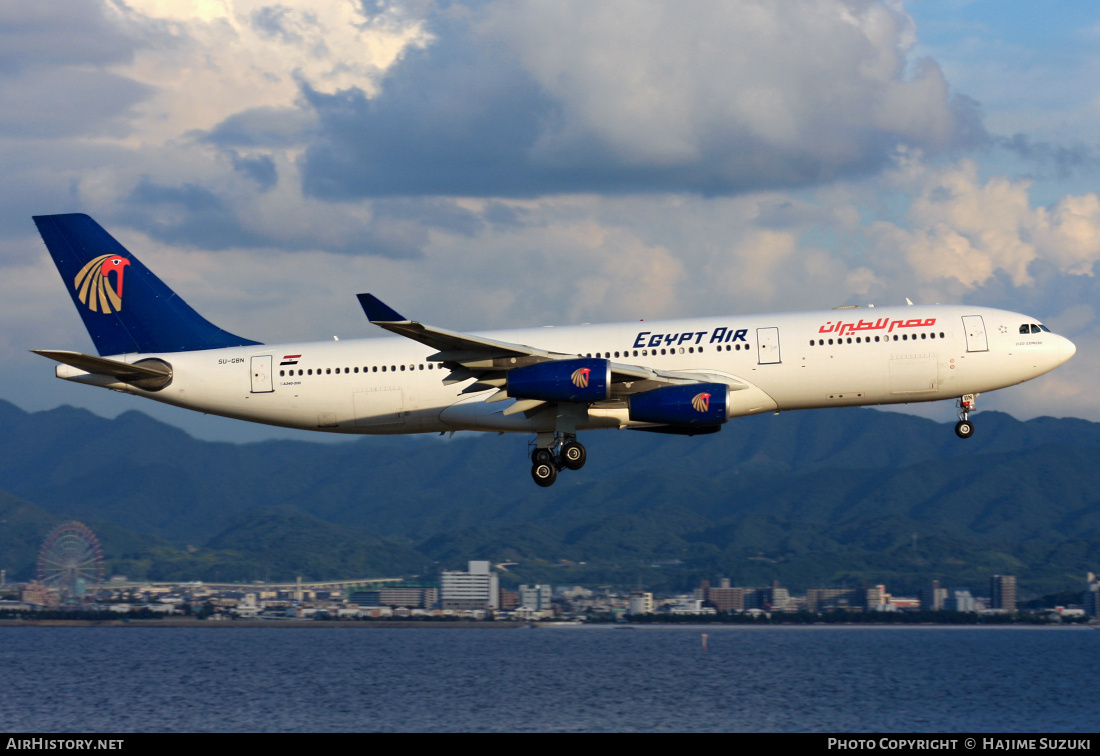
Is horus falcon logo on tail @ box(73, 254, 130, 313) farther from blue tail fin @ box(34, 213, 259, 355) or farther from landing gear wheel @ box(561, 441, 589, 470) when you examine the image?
landing gear wheel @ box(561, 441, 589, 470)

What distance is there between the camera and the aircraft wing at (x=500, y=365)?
3700cm

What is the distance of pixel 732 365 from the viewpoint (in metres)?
39.9

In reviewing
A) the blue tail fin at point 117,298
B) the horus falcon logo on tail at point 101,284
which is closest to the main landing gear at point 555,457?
the blue tail fin at point 117,298

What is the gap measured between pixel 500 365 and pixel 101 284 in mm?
18755

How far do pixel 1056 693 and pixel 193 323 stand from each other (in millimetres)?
162052

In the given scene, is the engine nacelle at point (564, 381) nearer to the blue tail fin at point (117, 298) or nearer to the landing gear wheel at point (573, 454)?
the landing gear wheel at point (573, 454)

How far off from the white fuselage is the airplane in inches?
2.0

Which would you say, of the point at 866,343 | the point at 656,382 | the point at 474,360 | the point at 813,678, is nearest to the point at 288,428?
the point at 474,360

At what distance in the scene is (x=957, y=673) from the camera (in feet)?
638

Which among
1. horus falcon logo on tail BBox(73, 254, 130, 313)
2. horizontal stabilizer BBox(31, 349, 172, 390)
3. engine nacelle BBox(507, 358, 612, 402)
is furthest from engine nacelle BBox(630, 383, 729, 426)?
horus falcon logo on tail BBox(73, 254, 130, 313)

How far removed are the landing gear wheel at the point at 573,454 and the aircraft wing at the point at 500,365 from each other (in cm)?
215

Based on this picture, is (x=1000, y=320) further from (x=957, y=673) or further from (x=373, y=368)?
(x=957, y=673)

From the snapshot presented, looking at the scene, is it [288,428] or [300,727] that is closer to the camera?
[288,428]

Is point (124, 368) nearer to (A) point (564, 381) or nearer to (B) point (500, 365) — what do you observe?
(B) point (500, 365)
